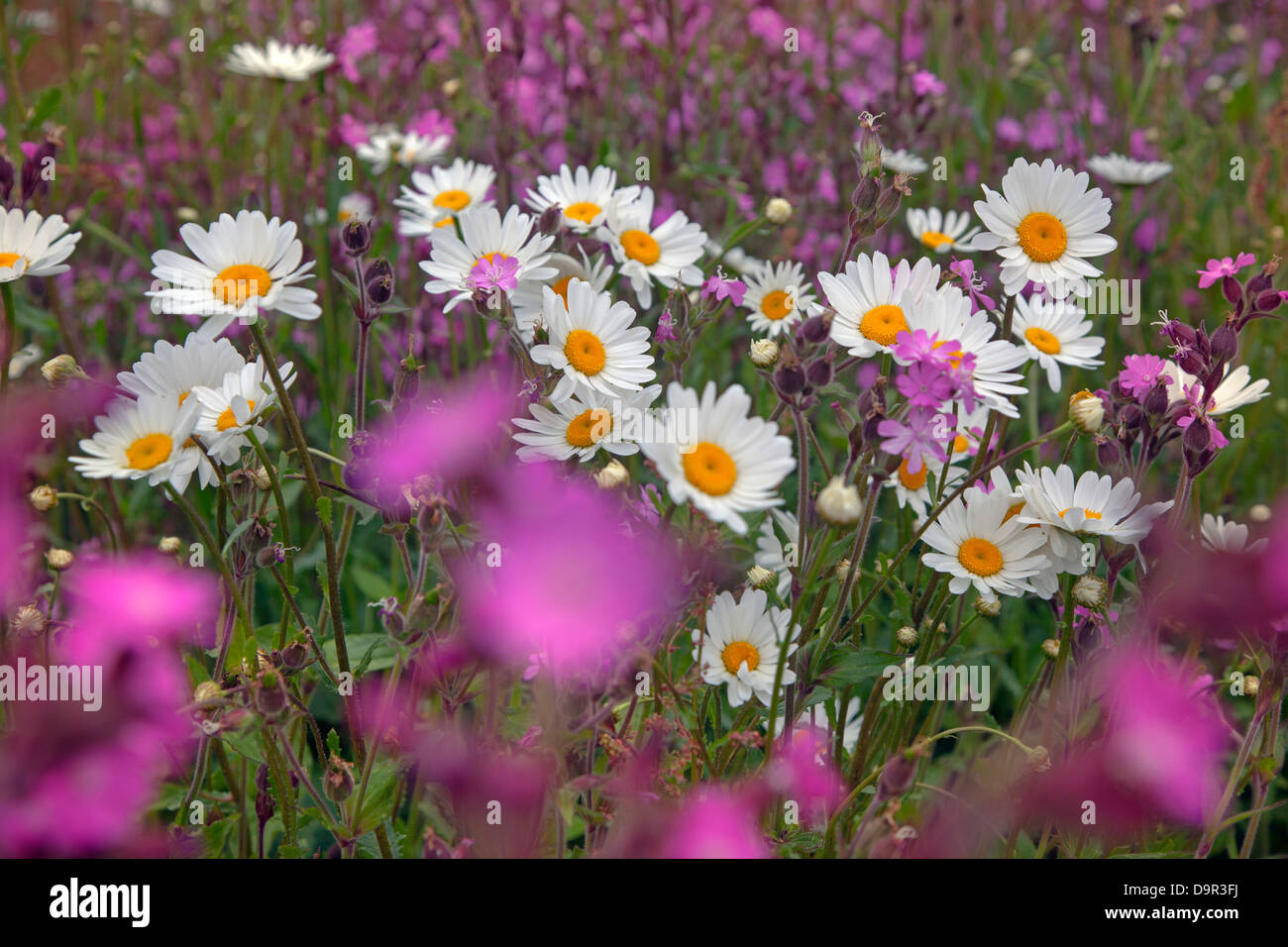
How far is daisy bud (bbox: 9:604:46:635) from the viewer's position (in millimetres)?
1123

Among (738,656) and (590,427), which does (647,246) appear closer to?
(590,427)

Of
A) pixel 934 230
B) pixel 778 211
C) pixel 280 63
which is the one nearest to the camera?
pixel 778 211

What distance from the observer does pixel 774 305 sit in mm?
1507

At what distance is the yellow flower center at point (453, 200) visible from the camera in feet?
5.29

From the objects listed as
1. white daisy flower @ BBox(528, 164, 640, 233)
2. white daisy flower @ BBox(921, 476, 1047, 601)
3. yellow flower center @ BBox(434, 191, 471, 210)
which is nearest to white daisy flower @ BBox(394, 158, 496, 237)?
yellow flower center @ BBox(434, 191, 471, 210)

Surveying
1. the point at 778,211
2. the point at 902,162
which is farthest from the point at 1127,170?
the point at 778,211

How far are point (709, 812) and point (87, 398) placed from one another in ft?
3.31

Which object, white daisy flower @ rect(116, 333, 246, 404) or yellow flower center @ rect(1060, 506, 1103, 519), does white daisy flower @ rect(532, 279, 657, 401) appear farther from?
yellow flower center @ rect(1060, 506, 1103, 519)

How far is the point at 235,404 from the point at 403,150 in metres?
1.43

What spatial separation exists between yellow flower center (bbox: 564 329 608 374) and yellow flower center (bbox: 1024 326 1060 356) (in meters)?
0.59

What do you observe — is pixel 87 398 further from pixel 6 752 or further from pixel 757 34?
pixel 757 34

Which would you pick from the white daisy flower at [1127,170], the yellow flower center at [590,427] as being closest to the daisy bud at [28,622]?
the yellow flower center at [590,427]

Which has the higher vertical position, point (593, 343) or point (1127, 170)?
point (1127, 170)

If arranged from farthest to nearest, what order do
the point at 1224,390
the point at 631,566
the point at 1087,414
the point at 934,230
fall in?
the point at 934,230, the point at 1224,390, the point at 1087,414, the point at 631,566
